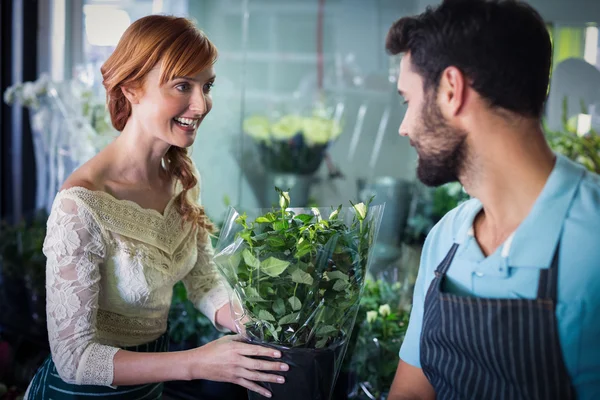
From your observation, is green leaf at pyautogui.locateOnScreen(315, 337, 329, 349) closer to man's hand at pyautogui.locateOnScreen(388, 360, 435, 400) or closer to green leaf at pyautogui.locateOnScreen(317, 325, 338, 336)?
green leaf at pyautogui.locateOnScreen(317, 325, 338, 336)

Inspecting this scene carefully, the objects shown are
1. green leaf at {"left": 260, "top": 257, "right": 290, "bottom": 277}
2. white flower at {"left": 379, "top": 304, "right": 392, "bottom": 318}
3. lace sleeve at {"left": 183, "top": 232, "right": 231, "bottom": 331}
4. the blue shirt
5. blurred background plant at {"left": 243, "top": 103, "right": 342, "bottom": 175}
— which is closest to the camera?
the blue shirt

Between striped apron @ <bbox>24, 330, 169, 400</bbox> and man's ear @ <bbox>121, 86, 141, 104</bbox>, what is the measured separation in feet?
2.03

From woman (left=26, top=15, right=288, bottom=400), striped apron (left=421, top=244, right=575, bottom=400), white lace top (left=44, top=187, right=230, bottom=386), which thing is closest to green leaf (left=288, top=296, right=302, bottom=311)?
woman (left=26, top=15, right=288, bottom=400)

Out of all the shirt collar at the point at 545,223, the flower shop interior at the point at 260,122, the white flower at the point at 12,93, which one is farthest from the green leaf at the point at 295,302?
the white flower at the point at 12,93

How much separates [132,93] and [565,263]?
1.07m

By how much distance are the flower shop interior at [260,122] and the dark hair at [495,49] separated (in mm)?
1203

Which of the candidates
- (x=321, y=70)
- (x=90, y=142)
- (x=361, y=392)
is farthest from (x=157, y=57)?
(x=321, y=70)

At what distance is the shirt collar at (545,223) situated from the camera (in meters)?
1.13

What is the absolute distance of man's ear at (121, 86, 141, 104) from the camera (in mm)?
1664

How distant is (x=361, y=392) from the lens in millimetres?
2021

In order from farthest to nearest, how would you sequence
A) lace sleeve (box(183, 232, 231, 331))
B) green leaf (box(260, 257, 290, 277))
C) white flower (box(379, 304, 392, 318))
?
white flower (box(379, 304, 392, 318)), lace sleeve (box(183, 232, 231, 331)), green leaf (box(260, 257, 290, 277))

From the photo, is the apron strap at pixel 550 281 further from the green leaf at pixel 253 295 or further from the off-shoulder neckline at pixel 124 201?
the off-shoulder neckline at pixel 124 201

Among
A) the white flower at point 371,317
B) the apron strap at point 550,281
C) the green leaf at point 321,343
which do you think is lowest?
the white flower at point 371,317

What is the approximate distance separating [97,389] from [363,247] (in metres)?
0.81
